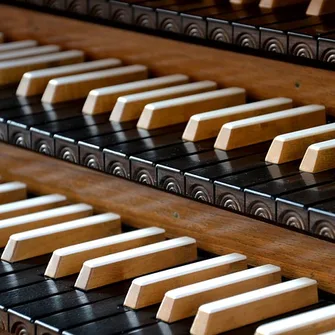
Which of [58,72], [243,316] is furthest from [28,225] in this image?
[243,316]

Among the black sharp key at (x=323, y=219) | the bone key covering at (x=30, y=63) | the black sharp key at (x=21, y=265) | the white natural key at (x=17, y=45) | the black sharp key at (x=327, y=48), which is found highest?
the black sharp key at (x=327, y=48)

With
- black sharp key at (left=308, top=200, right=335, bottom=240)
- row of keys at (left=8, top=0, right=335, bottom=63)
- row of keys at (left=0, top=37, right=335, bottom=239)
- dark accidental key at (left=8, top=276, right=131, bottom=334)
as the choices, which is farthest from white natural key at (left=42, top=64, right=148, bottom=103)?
black sharp key at (left=308, top=200, right=335, bottom=240)

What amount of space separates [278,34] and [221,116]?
0.19 meters

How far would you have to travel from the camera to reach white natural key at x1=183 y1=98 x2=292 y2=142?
2.26m

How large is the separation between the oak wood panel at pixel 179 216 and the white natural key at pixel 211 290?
0.18 feet

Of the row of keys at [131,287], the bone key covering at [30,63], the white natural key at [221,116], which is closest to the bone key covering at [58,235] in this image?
the row of keys at [131,287]

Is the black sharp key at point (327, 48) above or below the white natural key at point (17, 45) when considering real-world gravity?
above

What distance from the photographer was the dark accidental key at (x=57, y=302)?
2.00 m

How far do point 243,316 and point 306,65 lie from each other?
0.59 meters

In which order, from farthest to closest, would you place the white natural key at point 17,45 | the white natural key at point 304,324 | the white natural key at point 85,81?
the white natural key at point 17,45
the white natural key at point 85,81
the white natural key at point 304,324

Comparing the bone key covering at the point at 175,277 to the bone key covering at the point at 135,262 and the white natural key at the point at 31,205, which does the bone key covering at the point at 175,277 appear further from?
the white natural key at the point at 31,205

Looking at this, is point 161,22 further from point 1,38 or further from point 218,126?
point 1,38

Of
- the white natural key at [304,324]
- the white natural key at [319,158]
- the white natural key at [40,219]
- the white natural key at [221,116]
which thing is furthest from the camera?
the white natural key at [40,219]

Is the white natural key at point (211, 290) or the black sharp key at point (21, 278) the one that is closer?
the white natural key at point (211, 290)
